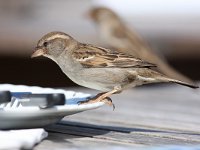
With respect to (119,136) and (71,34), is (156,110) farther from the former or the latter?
(71,34)

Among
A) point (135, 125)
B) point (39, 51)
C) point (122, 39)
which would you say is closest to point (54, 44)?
point (39, 51)

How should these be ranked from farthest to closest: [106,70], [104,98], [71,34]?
[71,34] → [106,70] → [104,98]

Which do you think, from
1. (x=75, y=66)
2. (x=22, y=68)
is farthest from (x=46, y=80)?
(x=75, y=66)

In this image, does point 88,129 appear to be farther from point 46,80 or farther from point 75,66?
point 46,80

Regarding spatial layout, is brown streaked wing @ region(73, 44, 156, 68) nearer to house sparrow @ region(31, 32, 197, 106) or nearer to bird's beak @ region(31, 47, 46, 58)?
house sparrow @ region(31, 32, 197, 106)

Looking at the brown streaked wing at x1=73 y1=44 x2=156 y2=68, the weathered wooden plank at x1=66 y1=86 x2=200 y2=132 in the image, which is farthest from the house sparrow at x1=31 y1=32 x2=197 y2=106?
the weathered wooden plank at x1=66 y1=86 x2=200 y2=132

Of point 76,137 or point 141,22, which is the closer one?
point 76,137

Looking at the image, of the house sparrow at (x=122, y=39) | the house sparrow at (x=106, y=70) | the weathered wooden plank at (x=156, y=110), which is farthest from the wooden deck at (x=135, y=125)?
the house sparrow at (x=122, y=39)
